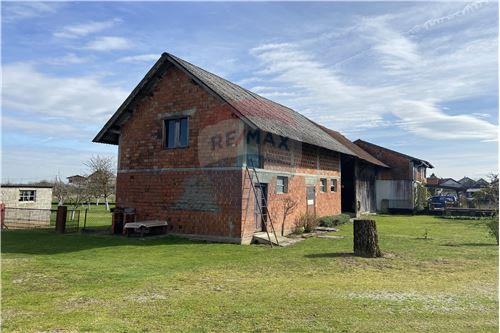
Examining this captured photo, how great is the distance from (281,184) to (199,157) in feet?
14.6

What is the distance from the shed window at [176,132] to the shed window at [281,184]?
471 cm

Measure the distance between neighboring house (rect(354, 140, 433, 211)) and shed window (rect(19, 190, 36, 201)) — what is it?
29537mm

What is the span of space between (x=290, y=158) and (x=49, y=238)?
38.4 ft

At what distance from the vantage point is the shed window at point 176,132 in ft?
54.4

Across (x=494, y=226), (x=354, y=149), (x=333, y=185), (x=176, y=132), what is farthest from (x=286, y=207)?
(x=354, y=149)

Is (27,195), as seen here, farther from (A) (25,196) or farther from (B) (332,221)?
(B) (332,221)

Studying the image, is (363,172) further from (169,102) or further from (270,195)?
(169,102)

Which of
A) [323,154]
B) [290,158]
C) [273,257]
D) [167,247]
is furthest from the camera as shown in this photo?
[323,154]

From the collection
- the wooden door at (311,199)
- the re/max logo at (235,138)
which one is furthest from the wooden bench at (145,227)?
the wooden door at (311,199)

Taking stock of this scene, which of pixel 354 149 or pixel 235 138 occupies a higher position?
pixel 354 149

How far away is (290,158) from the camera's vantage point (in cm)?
1866

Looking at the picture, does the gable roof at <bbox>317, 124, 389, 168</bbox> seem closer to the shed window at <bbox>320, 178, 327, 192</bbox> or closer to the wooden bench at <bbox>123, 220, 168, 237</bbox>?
the shed window at <bbox>320, 178, 327, 192</bbox>

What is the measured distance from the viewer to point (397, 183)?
35969mm

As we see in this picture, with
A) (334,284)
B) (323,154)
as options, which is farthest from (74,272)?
(323,154)
